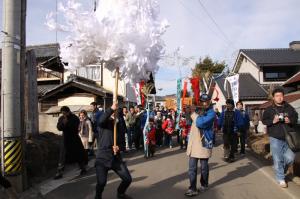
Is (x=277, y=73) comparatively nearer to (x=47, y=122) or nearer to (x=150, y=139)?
(x=47, y=122)

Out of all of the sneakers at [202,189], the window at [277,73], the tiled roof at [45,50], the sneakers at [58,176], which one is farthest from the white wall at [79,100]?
the window at [277,73]

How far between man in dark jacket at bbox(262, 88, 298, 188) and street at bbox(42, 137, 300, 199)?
0.52 metres

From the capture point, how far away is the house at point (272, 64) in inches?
1298

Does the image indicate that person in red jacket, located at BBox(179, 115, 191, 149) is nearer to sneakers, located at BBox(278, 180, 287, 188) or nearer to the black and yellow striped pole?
sneakers, located at BBox(278, 180, 287, 188)

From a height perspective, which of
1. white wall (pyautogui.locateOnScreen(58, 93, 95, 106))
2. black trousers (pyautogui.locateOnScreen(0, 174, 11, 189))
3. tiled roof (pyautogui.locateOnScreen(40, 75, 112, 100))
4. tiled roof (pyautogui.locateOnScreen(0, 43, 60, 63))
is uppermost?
tiled roof (pyautogui.locateOnScreen(0, 43, 60, 63))

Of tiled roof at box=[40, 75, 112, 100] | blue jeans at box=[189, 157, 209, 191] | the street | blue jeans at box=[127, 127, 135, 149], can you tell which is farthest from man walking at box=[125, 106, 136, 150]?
blue jeans at box=[189, 157, 209, 191]

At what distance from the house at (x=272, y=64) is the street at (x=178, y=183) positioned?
2326 centimetres

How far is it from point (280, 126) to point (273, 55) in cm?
2903

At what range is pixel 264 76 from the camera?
34188 mm

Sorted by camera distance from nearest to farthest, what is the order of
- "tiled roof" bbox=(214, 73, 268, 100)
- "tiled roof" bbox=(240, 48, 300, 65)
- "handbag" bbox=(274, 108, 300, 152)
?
"handbag" bbox=(274, 108, 300, 152)
"tiled roof" bbox=(214, 73, 268, 100)
"tiled roof" bbox=(240, 48, 300, 65)

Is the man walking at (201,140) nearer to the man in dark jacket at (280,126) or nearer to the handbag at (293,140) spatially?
the man in dark jacket at (280,126)

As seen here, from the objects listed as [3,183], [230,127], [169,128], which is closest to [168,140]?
[169,128]

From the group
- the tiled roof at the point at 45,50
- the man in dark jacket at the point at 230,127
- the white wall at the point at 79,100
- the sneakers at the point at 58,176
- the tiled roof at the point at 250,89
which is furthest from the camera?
the tiled roof at the point at 250,89

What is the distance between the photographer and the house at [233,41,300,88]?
32969 millimetres
